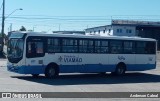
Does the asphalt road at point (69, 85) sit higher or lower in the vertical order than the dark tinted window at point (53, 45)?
lower

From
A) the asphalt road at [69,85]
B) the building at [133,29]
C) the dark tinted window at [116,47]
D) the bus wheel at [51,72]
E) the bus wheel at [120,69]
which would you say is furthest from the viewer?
the building at [133,29]

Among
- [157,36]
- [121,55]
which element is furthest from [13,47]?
[157,36]

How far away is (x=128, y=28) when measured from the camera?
99.3 meters

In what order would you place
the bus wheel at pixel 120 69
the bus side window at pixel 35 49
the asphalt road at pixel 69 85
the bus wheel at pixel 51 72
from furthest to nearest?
1. the bus wheel at pixel 120 69
2. the bus wheel at pixel 51 72
3. the bus side window at pixel 35 49
4. the asphalt road at pixel 69 85

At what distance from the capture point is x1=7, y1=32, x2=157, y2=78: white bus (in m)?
22.1

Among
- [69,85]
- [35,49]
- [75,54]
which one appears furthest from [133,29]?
[69,85]

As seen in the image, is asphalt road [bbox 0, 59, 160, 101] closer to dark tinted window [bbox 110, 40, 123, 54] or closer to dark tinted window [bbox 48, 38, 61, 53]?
dark tinted window [bbox 48, 38, 61, 53]

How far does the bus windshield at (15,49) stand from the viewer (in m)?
22.1

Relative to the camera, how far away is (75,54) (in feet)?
79.7

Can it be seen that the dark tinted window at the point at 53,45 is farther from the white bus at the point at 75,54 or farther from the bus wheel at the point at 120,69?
the bus wheel at the point at 120,69

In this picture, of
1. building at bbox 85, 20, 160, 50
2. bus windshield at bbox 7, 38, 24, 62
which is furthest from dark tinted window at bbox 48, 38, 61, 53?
building at bbox 85, 20, 160, 50

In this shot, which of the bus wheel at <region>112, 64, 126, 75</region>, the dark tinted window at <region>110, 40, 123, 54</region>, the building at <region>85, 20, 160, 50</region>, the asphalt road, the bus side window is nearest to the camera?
the asphalt road

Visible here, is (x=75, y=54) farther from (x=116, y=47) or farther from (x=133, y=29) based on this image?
(x=133, y=29)

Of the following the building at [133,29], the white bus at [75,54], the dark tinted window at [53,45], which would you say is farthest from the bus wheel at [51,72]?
the building at [133,29]
